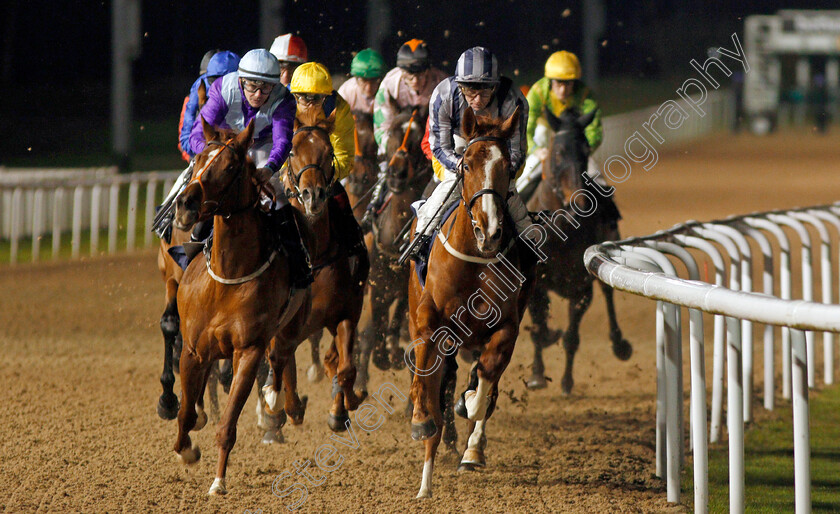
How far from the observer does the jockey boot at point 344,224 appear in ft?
18.5

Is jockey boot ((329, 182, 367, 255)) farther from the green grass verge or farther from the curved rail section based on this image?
the green grass verge

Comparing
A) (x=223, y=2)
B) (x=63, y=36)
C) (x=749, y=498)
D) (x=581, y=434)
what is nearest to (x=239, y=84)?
(x=581, y=434)

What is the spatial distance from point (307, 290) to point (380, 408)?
4.61ft

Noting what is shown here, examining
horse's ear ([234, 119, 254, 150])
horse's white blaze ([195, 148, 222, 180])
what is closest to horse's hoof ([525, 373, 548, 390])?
horse's ear ([234, 119, 254, 150])

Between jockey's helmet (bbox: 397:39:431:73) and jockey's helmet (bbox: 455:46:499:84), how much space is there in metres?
1.94

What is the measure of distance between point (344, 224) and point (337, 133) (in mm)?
509

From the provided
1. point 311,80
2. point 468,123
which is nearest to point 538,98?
point 311,80

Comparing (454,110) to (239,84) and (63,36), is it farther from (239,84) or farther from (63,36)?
(63,36)

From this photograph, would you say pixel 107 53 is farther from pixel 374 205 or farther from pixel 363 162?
pixel 374 205

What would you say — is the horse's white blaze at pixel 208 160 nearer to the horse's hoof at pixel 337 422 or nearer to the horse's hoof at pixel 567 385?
the horse's hoof at pixel 337 422

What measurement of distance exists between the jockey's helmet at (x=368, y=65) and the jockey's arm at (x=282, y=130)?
7.16ft

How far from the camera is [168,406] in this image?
5312 millimetres

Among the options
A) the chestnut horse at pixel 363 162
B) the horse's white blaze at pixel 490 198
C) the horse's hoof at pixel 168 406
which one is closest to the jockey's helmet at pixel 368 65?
the chestnut horse at pixel 363 162

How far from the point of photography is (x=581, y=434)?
5.84m
